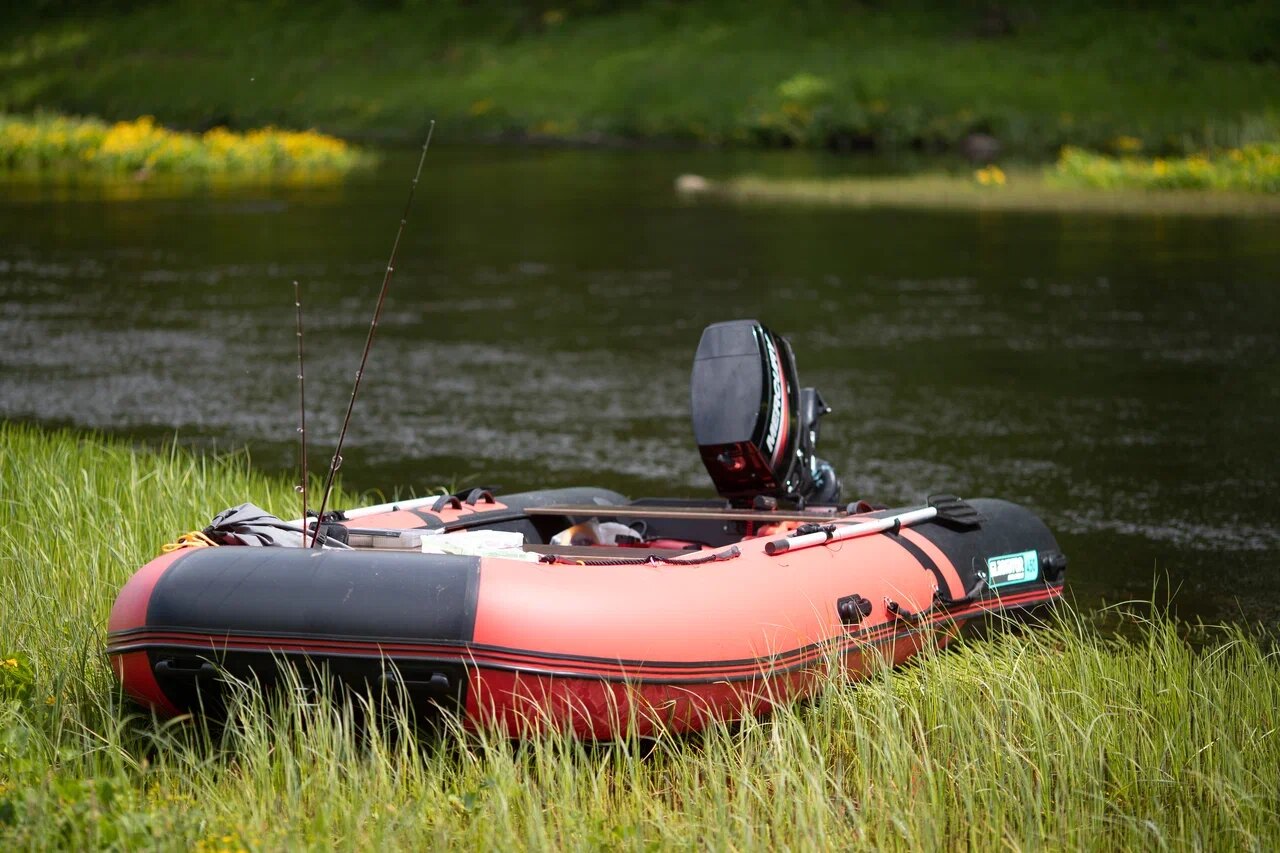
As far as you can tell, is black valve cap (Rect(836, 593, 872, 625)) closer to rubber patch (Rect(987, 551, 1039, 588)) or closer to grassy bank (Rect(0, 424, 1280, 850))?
grassy bank (Rect(0, 424, 1280, 850))

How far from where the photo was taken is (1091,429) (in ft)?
30.1

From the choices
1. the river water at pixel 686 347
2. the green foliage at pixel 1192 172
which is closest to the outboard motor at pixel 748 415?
the river water at pixel 686 347

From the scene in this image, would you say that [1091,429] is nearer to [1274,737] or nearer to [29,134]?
[1274,737]

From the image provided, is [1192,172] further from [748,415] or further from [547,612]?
[547,612]

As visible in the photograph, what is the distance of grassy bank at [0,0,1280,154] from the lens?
106ft

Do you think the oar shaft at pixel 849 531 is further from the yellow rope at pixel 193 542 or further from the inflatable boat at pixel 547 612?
the yellow rope at pixel 193 542

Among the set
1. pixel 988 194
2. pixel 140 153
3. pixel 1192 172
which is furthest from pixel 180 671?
pixel 140 153

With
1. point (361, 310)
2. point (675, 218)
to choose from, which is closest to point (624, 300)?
point (361, 310)

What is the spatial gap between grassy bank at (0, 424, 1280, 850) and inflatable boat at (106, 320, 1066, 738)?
107 mm

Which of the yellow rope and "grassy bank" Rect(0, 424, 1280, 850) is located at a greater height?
the yellow rope

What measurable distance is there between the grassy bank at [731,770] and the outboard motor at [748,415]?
40.3 inches

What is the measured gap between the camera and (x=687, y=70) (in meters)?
41.2

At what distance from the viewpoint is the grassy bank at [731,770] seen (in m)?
3.55

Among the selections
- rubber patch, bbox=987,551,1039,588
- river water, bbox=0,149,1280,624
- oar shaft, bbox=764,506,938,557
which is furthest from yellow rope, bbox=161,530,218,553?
river water, bbox=0,149,1280,624
